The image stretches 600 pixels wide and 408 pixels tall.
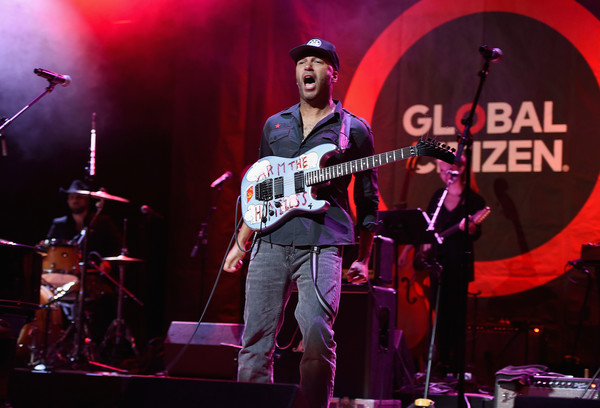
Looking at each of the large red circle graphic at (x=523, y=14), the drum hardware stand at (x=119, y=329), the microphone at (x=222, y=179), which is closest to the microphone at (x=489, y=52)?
the large red circle graphic at (x=523, y=14)

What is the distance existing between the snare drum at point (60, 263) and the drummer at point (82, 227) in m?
0.54

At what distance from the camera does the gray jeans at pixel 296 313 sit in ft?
12.7

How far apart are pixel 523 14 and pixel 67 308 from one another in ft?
21.6

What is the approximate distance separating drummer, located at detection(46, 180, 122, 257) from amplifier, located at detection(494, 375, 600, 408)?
19.9 feet

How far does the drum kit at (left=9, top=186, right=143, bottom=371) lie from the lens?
8633mm

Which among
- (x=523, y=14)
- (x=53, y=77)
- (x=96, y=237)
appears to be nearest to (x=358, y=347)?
(x=53, y=77)

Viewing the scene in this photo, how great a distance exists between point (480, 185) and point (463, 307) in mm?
2845

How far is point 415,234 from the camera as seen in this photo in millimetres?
6543

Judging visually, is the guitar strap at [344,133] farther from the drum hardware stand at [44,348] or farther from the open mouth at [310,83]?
the drum hardware stand at [44,348]

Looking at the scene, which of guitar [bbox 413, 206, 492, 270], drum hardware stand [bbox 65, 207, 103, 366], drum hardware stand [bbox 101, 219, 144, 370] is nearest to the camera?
guitar [bbox 413, 206, 492, 270]

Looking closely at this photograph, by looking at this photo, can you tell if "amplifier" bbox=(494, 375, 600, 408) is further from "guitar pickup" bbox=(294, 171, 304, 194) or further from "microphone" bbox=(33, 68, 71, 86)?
"microphone" bbox=(33, 68, 71, 86)

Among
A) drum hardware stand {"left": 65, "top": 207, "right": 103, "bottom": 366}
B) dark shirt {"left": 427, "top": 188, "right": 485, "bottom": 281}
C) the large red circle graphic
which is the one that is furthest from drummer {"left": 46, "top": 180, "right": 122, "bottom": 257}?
dark shirt {"left": 427, "top": 188, "right": 485, "bottom": 281}

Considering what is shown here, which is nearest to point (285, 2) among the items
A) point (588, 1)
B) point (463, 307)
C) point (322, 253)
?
point (588, 1)

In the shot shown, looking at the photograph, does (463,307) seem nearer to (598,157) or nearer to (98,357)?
(598,157)
